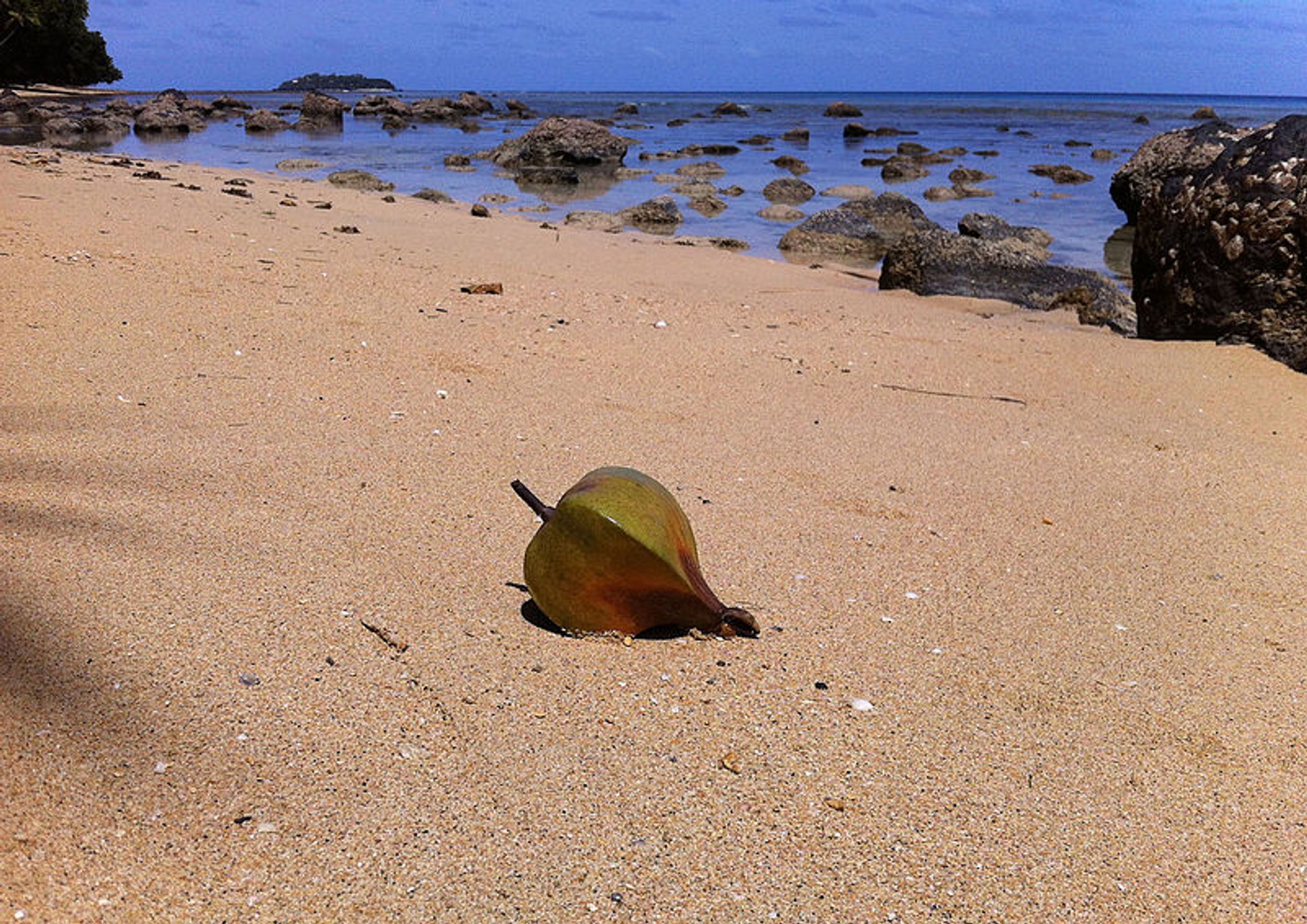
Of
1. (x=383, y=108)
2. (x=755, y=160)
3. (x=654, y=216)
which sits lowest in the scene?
(x=654, y=216)

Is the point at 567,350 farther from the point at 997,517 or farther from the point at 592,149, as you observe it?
the point at 592,149

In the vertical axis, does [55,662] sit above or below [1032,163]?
below

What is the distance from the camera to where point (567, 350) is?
438cm

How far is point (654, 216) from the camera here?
38.2ft

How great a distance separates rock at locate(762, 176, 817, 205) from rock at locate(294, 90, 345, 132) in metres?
21.0

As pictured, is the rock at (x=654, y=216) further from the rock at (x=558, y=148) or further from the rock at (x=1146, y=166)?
the rock at (x=558, y=148)

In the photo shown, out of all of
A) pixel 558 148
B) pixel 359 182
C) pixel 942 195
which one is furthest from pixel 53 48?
pixel 942 195

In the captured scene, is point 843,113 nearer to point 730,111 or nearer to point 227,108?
point 730,111

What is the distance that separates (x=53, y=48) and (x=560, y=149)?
129 ft

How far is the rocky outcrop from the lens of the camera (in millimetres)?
19781

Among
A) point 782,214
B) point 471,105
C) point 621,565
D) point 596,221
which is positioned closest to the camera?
point 621,565

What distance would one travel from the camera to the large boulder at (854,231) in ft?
34.1

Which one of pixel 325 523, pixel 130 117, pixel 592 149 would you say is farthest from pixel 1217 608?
pixel 130 117

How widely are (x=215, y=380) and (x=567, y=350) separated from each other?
1.52m
